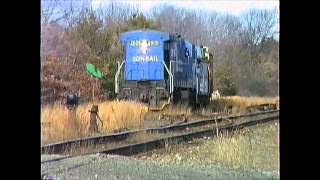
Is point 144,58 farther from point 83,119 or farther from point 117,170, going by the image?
point 117,170

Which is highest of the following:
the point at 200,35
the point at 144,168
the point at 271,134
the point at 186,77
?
the point at 200,35

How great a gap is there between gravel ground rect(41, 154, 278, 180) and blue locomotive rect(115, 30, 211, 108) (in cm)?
42

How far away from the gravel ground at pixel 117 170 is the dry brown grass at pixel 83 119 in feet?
0.52

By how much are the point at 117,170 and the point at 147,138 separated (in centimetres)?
28

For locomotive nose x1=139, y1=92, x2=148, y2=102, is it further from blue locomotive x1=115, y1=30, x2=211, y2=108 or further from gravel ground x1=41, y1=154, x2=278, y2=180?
gravel ground x1=41, y1=154, x2=278, y2=180

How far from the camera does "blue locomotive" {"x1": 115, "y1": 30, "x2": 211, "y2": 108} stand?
3346 millimetres

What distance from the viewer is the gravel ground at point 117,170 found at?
3.17m

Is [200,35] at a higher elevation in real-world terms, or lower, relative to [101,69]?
higher

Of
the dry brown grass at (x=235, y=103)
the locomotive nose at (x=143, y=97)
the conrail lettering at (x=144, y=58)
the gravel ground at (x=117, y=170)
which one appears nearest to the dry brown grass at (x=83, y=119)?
the locomotive nose at (x=143, y=97)

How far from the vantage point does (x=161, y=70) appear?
3441 millimetres
